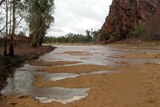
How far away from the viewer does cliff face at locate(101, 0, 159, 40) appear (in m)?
172

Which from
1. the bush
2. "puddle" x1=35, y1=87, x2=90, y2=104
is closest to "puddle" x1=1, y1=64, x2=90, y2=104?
"puddle" x1=35, y1=87, x2=90, y2=104

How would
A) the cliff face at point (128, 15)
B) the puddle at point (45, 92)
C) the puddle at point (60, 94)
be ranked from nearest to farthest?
the puddle at point (60, 94) < the puddle at point (45, 92) < the cliff face at point (128, 15)

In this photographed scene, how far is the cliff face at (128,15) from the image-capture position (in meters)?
172

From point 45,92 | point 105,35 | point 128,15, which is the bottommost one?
point 45,92

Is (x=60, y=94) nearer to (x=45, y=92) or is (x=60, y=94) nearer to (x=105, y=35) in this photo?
(x=45, y=92)

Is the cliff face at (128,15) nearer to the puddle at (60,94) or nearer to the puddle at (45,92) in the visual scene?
the puddle at (45,92)

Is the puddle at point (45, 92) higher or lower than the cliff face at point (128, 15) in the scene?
lower

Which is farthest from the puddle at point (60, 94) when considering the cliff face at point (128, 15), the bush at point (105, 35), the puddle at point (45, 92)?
the bush at point (105, 35)

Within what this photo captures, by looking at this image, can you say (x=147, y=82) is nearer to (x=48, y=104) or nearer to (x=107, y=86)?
(x=107, y=86)

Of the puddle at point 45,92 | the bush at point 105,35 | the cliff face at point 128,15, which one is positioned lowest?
the puddle at point 45,92

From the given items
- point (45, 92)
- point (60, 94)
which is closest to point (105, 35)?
Answer: point (45, 92)

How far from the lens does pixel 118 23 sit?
17588 cm

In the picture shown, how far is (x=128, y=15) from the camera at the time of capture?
174 m

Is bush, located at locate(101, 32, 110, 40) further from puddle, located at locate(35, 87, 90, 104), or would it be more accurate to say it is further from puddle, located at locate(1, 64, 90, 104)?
puddle, located at locate(35, 87, 90, 104)
